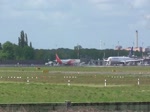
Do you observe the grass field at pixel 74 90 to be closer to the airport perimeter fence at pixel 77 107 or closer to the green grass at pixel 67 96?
the green grass at pixel 67 96

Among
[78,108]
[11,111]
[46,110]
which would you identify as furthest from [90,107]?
[11,111]

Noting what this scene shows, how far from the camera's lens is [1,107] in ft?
71.8

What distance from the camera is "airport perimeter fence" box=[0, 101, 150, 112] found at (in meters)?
21.9

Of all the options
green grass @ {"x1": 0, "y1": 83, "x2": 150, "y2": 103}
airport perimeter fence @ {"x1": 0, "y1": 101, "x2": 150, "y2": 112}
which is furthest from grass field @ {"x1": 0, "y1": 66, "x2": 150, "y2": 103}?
airport perimeter fence @ {"x1": 0, "y1": 101, "x2": 150, "y2": 112}

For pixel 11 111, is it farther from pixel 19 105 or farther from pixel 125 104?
pixel 125 104

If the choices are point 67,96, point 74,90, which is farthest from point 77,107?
point 74,90

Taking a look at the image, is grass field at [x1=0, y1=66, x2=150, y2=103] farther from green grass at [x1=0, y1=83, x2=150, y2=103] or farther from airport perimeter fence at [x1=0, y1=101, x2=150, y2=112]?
airport perimeter fence at [x1=0, y1=101, x2=150, y2=112]

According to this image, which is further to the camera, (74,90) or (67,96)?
(74,90)

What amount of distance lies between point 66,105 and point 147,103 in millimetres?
3794

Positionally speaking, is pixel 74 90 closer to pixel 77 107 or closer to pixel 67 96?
pixel 67 96

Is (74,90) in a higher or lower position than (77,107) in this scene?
lower

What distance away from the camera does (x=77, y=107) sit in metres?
22.3

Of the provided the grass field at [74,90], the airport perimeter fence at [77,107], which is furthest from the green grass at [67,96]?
the airport perimeter fence at [77,107]

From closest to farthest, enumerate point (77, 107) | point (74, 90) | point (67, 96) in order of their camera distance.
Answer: point (77, 107) → point (67, 96) → point (74, 90)
